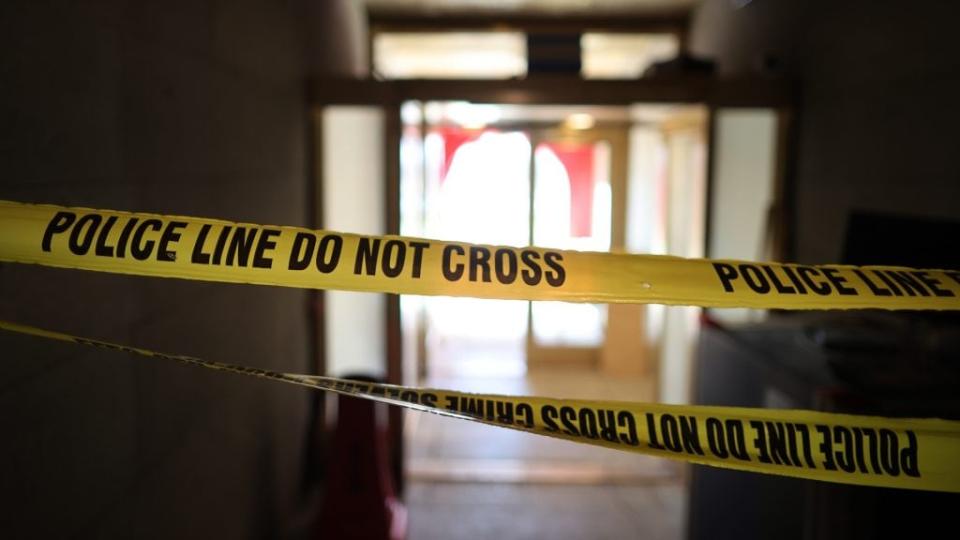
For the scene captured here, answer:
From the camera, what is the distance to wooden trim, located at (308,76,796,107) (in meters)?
3.14

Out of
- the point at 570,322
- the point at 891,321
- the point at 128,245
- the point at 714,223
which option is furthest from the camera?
the point at 570,322

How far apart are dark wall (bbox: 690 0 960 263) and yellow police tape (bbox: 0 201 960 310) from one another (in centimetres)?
123

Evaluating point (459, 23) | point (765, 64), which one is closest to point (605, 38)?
point (459, 23)

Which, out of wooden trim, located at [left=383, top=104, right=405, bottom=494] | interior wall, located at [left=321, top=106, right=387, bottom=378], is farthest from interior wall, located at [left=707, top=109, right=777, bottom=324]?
interior wall, located at [left=321, top=106, right=387, bottom=378]

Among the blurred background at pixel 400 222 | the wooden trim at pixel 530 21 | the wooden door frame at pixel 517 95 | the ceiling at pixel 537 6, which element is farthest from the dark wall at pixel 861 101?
the wooden trim at pixel 530 21

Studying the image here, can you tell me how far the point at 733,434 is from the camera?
105 centimetres

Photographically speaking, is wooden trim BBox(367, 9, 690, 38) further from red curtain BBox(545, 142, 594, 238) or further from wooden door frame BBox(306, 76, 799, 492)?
red curtain BBox(545, 142, 594, 238)

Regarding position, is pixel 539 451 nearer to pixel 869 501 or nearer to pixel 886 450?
pixel 869 501

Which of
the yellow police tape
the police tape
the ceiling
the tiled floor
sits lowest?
the tiled floor

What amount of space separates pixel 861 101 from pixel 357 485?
224cm

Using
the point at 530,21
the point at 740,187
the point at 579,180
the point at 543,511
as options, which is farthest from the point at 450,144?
the point at 543,511

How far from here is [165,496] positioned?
173cm

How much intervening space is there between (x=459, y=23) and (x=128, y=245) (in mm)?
3589

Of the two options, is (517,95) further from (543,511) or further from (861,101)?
(543,511)
